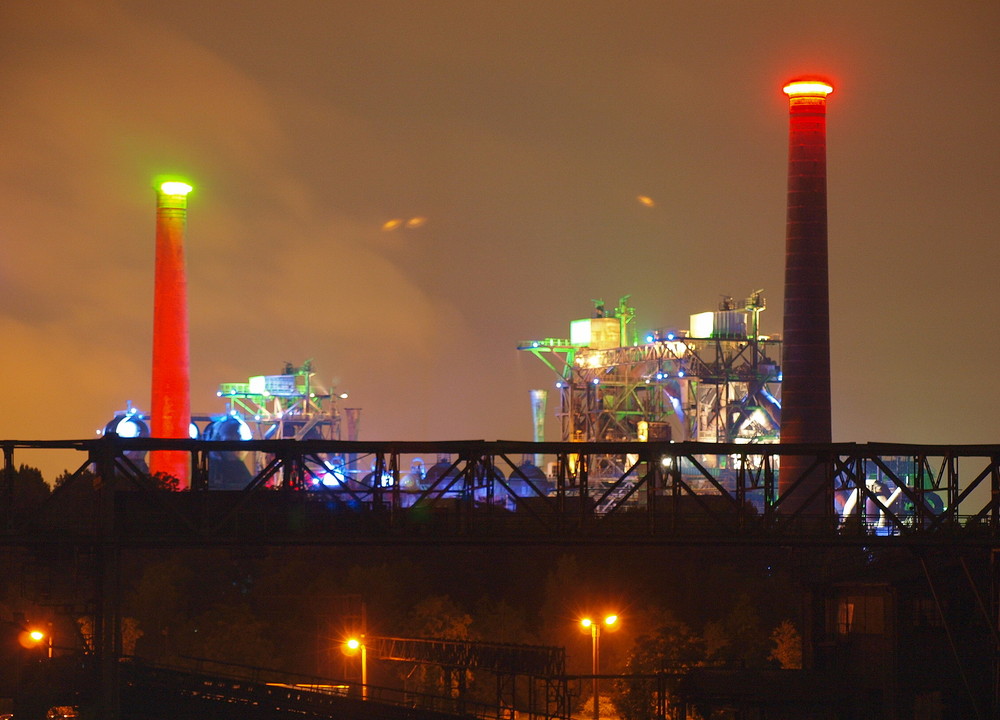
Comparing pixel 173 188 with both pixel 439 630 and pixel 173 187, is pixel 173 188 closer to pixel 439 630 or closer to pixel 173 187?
pixel 173 187

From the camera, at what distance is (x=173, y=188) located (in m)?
113

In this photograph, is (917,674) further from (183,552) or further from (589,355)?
(589,355)

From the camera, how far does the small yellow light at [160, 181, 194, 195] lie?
371ft

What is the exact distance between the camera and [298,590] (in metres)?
89.9

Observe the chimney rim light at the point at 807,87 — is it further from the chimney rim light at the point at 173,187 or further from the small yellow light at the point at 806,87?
the chimney rim light at the point at 173,187

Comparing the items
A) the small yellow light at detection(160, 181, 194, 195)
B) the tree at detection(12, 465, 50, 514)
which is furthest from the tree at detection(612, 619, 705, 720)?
the small yellow light at detection(160, 181, 194, 195)

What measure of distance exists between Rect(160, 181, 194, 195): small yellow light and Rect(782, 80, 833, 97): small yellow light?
43502mm

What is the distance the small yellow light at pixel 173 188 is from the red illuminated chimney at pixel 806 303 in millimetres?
44348

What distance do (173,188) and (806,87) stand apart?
147 ft

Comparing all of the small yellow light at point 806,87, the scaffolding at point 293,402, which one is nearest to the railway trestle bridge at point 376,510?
the small yellow light at point 806,87

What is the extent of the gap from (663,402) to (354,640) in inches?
3659

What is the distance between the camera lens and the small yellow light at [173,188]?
4446 inches

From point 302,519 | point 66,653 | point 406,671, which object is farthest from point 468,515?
point 406,671

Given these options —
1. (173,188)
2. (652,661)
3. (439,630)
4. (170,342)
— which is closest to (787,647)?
(652,661)
